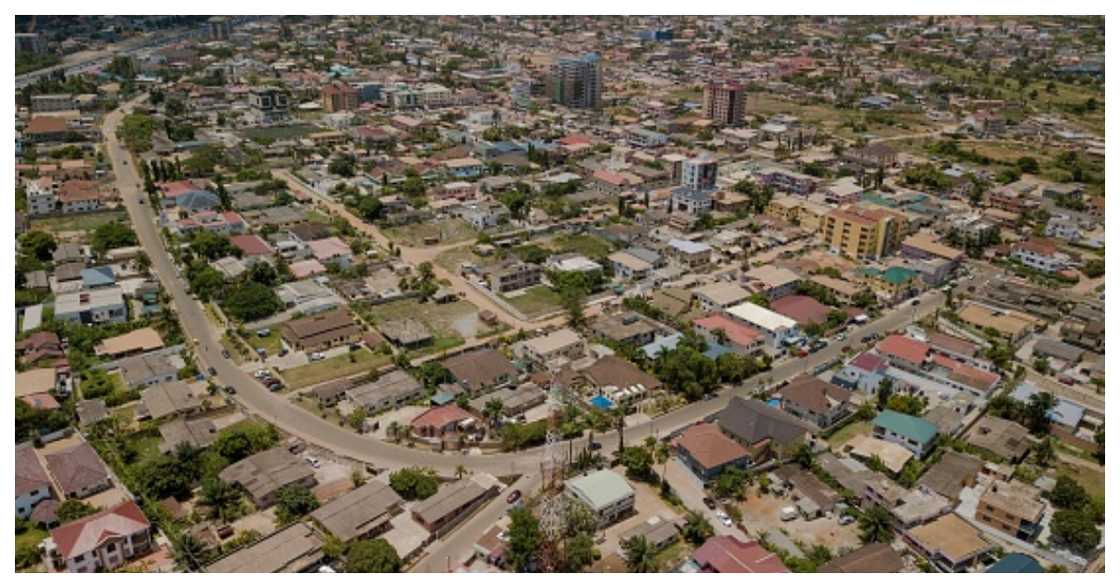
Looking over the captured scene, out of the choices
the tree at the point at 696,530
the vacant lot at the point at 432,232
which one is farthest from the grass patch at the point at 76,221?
the tree at the point at 696,530

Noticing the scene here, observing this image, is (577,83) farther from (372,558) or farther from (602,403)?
(372,558)

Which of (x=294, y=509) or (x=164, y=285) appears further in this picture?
(x=164, y=285)

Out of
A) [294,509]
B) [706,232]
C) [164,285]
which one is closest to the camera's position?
[294,509]

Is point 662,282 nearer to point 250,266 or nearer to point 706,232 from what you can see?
point 706,232

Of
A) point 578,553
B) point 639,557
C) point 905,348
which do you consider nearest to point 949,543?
point 639,557

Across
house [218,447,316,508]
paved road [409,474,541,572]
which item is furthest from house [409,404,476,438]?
house [218,447,316,508]

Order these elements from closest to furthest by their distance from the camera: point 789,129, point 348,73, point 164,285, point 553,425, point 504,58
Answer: point 553,425
point 164,285
point 789,129
point 348,73
point 504,58

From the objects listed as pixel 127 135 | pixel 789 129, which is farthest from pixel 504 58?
pixel 127 135
